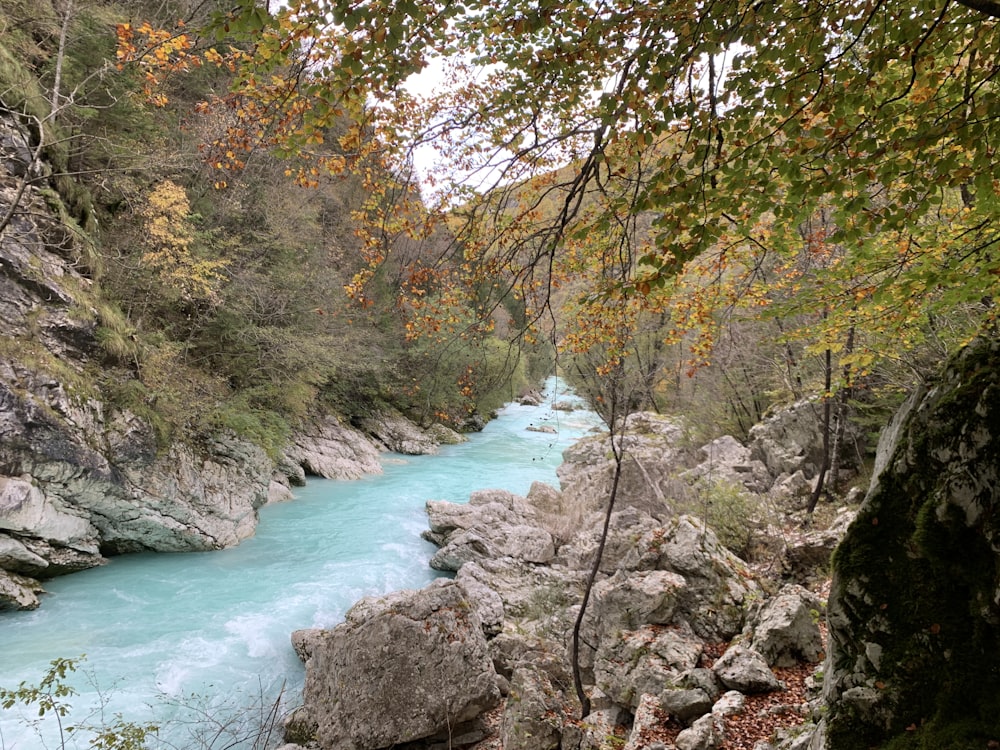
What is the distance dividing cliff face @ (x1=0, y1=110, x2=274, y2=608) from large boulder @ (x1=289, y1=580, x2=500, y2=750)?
5.69 meters

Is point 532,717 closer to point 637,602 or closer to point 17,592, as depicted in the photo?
point 637,602

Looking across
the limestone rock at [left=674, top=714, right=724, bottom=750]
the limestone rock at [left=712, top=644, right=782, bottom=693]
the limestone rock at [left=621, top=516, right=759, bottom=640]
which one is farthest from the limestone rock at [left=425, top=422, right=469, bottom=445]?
the limestone rock at [left=674, top=714, right=724, bottom=750]

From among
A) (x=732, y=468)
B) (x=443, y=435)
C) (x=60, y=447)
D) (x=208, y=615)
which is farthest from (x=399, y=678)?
(x=443, y=435)

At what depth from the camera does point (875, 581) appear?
2.21 meters

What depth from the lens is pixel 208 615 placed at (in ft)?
27.2

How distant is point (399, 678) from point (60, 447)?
23.7ft

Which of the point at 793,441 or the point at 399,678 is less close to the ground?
the point at 793,441

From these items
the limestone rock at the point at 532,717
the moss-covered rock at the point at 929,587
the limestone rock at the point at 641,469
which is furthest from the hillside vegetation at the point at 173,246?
the limestone rock at the point at 641,469

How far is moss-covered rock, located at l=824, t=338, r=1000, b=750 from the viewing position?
190cm

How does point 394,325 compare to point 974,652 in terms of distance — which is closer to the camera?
point 974,652

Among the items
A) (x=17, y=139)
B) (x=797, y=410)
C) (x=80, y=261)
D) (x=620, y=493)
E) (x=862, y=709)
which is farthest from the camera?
(x=620, y=493)

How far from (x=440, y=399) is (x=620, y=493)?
1490cm

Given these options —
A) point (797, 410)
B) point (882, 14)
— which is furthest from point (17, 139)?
point (797, 410)

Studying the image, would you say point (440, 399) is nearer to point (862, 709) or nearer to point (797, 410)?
point (797, 410)
